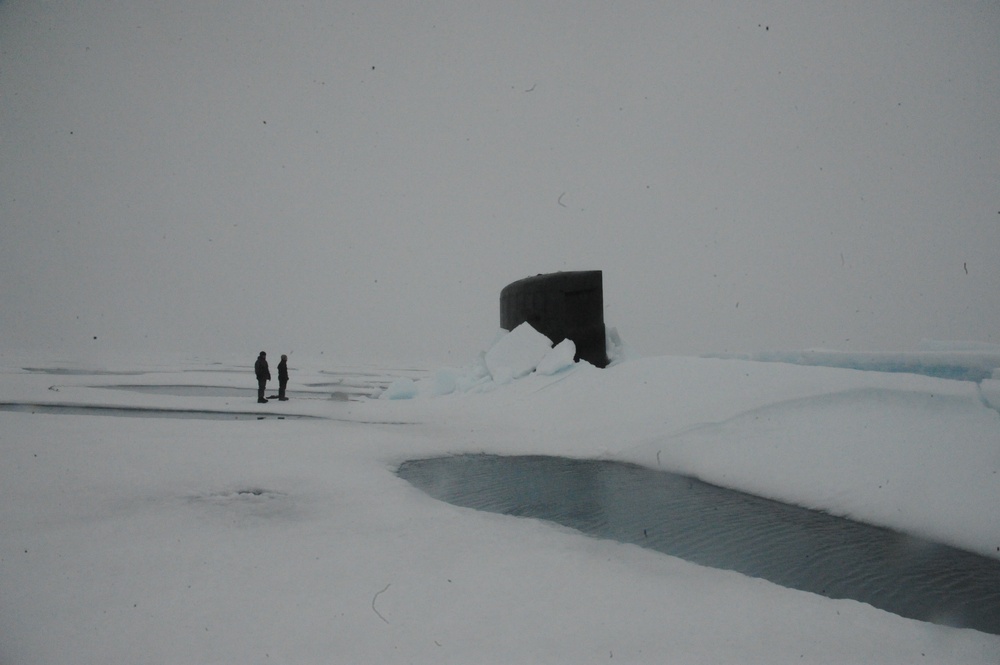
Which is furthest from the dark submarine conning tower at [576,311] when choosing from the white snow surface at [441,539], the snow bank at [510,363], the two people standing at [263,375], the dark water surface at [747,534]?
the two people standing at [263,375]

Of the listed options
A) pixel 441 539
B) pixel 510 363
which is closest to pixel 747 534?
pixel 441 539

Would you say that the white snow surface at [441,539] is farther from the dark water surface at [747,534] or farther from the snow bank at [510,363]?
the snow bank at [510,363]

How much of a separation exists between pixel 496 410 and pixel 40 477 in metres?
7.45

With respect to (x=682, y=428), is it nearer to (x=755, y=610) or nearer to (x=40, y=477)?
(x=755, y=610)

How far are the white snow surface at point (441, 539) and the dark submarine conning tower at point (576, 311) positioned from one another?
4.29 m

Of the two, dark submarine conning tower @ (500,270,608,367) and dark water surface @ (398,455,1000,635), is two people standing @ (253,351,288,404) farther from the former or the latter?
dark water surface @ (398,455,1000,635)

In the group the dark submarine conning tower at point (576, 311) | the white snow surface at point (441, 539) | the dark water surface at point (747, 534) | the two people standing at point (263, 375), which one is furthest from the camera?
the two people standing at point (263, 375)

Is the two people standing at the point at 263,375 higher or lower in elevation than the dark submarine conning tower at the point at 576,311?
lower

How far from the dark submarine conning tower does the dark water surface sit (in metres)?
6.49

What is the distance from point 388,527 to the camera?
4.03m

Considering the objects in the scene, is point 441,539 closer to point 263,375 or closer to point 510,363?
point 510,363

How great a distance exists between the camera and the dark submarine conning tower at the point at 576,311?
12.9 m

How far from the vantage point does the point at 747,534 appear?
4.29 metres

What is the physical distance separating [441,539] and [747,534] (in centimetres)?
254
